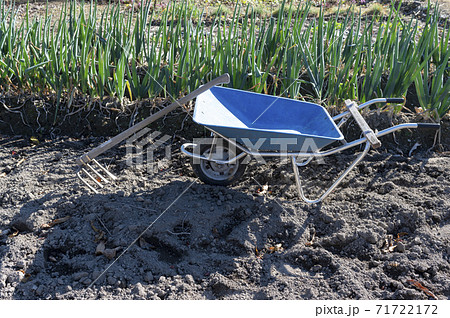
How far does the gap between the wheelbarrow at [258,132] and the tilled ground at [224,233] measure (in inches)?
5.5

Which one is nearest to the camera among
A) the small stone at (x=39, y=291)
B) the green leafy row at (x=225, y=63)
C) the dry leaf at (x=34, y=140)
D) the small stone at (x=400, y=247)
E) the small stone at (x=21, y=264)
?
the small stone at (x=39, y=291)

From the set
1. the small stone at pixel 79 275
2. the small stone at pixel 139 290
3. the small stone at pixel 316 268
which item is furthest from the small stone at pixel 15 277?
the small stone at pixel 316 268

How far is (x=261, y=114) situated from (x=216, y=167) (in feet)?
1.32

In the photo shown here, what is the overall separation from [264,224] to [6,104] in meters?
2.09

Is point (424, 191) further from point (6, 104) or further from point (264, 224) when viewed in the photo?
point (6, 104)

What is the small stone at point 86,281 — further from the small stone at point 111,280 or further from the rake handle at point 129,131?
the rake handle at point 129,131

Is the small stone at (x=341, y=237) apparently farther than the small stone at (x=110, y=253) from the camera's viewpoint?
Yes

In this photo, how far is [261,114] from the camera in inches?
112

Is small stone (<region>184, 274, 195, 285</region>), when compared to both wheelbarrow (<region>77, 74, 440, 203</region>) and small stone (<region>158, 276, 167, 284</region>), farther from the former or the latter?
wheelbarrow (<region>77, 74, 440, 203</region>)

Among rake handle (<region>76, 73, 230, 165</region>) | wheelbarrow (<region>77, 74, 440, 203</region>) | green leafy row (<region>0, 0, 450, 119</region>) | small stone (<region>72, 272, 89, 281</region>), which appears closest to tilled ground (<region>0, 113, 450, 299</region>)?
small stone (<region>72, 272, 89, 281</region>)

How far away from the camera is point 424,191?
9.00 ft

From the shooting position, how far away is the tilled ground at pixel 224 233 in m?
2.15

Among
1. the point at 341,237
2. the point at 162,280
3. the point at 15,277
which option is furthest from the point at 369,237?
the point at 15,277

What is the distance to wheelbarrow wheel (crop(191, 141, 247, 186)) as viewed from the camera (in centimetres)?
270
